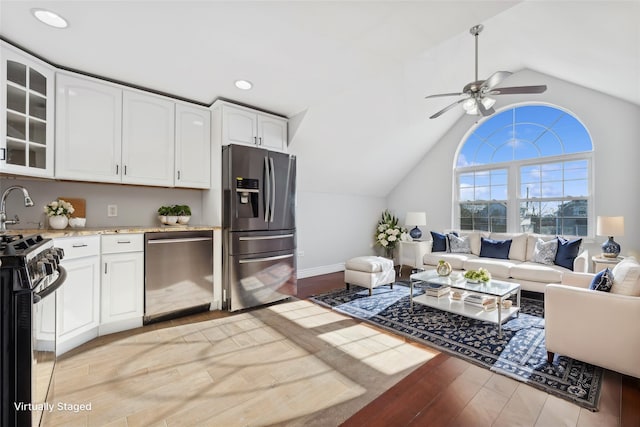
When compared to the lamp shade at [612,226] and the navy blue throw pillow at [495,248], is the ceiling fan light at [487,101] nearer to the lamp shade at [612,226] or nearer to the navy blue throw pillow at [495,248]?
the lamp shade at [612,226]

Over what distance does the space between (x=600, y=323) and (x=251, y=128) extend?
12.1 ft

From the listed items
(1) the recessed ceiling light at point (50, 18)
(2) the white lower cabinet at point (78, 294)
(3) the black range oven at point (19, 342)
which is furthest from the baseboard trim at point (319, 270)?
(1) the recessed ceiling light at point (50, 18)

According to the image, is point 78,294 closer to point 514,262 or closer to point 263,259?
point 263,259

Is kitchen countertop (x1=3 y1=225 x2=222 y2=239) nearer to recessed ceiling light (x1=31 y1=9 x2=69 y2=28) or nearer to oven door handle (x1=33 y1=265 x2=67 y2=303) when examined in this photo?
oven door handle (x1=33 y1=265 x2=67 y2=303)

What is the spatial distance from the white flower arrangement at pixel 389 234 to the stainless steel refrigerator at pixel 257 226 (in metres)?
2.76

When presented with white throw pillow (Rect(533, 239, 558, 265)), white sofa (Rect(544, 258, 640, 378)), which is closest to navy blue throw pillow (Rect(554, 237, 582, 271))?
white throw pillow (Rect(533, 239, 558, 265))

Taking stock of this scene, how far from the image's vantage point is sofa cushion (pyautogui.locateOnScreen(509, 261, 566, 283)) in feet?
11.4

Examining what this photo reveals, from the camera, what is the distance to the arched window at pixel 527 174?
14.3ft

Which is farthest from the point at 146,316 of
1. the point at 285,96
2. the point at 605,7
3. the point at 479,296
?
the point at 605,7

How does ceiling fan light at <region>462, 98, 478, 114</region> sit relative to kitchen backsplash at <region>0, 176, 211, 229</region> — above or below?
above

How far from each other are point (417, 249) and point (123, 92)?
185 inches

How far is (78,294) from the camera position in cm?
237

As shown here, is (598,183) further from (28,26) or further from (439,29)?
(28,26)

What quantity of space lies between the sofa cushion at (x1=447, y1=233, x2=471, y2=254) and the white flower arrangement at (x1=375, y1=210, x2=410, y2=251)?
1044 mm
